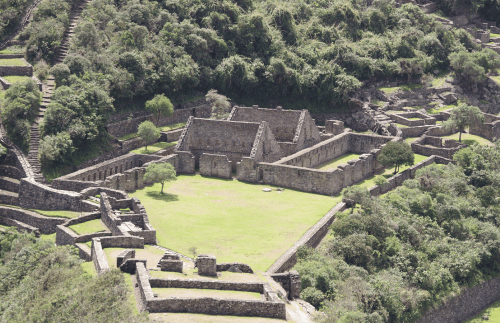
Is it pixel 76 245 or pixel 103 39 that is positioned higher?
pixel 103 39

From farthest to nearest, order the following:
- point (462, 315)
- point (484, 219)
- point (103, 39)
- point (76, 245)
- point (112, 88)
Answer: point (103, 39), point (112, 88), point (484, 219), point (462, 315), point (76, 245)

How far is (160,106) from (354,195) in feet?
91.5

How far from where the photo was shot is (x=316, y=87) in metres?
99.4

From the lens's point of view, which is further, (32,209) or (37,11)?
(37,11)

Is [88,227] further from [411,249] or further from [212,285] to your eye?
[411,249]

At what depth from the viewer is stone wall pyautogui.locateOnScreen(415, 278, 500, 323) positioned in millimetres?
58441

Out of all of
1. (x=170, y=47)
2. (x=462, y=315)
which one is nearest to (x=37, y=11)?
(x=170, y=47)

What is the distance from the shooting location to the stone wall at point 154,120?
82000 millimetres

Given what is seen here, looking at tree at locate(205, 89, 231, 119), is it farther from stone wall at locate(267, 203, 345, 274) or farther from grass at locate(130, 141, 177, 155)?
stone wall at locate(267, 203, 345, 274)

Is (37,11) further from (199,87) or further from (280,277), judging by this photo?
(280,277)

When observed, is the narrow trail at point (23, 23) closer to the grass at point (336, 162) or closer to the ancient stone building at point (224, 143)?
the ancient stone building at point (224, 143)

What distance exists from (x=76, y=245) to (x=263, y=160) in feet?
94.7

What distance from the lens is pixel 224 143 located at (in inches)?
3132

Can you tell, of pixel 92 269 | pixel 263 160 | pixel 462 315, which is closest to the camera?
pixel 92 269
